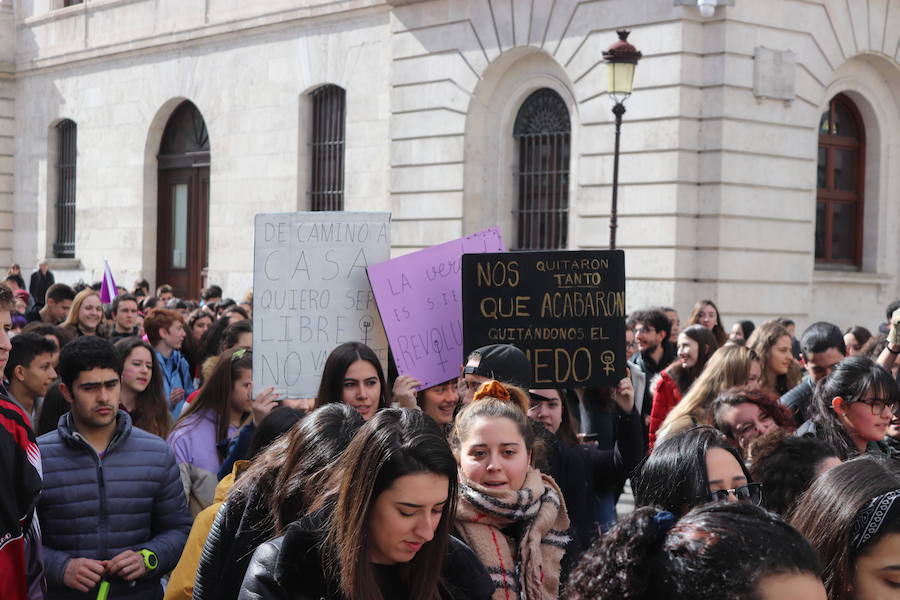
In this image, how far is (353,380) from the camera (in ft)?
17.9

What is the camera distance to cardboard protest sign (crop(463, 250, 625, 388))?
598 cm

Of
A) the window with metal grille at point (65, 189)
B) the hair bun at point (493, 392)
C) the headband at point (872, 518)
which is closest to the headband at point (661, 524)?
the headband at point (872, 518)

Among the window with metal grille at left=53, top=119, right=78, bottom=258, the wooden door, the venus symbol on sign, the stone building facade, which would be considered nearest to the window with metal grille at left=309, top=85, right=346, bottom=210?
the stone building facade

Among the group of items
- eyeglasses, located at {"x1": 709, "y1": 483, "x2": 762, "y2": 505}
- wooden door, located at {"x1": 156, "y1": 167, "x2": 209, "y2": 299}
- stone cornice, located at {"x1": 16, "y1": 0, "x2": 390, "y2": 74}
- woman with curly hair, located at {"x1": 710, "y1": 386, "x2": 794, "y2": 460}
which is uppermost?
stone cornice, located at {"x1": 16, "y1": 0, "x2": 390, "y2": 74}

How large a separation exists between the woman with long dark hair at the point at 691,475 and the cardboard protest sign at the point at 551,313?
2180mm

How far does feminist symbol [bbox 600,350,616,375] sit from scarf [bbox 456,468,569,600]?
82.3 inches

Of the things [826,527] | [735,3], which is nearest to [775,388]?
[826,527]

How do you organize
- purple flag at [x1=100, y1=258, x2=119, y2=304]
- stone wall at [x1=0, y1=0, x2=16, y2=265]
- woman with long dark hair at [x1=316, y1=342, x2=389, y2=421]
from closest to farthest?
woman with long dark hair at [x1=316, y1=342, x2=389, y2=421]
purple flag at [x1=100, y1=258, x2=119, y2=304]
stone wall at [x1=0, y1=0, x2=16, y2=265]

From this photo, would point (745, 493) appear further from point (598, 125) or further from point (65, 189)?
point (65, 189)

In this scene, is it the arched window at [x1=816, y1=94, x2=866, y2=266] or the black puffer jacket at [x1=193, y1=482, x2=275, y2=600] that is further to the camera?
the arched window at [x1=816, y1=94, x2=866, y2=266]

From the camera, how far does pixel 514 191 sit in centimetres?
1875

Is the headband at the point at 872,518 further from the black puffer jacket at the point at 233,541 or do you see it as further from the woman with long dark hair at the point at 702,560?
the black puffer jacket at the point at 233,541

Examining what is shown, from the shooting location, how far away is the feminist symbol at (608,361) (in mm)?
6004

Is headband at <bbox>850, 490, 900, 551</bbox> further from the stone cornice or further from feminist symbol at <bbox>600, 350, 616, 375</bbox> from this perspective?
the stone cornice
